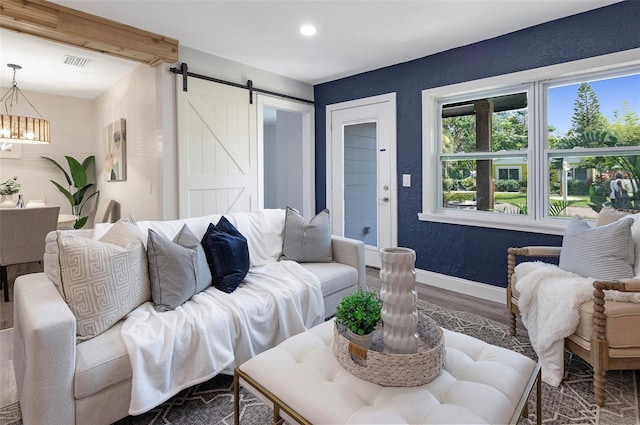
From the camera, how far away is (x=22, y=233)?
3400 millimetres

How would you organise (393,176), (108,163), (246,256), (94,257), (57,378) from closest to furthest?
(57,378) → (94,257) → (246,256) → (393,176) → (108,163)

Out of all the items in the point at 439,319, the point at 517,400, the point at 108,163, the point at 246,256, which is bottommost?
the point at 439,319

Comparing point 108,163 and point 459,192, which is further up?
point 108,163

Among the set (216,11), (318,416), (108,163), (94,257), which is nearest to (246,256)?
(94,257)

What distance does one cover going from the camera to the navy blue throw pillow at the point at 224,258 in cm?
221

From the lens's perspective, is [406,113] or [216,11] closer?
[216,11]

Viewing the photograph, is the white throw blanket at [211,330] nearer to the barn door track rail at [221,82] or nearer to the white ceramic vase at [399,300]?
the white ceramic vase at [399,300]

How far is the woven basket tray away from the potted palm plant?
5.43 m

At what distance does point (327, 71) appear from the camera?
4340mm

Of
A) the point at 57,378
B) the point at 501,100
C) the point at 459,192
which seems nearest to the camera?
the point at 57,378

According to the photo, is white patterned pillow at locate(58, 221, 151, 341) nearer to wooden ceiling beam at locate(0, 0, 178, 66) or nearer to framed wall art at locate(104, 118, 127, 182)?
wooden ceiling beam at locate(0, 0, 178, 66)

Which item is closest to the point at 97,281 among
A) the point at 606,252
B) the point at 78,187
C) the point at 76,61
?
the point at 606,252

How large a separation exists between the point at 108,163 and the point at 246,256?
389cm

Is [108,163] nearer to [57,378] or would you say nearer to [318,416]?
[57,378]
